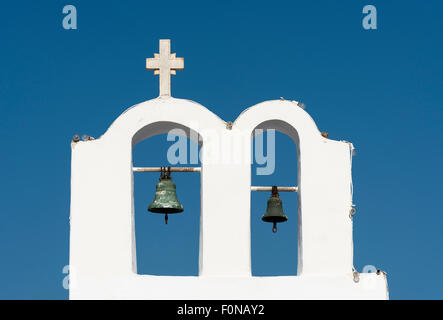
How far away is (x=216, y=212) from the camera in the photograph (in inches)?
1384

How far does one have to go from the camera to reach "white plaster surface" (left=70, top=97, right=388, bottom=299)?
34719 mm

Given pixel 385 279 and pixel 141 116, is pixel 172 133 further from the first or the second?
pixel 385 279

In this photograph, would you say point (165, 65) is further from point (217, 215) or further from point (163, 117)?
point (217, 215)

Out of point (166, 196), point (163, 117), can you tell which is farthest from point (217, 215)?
point (163, 117)

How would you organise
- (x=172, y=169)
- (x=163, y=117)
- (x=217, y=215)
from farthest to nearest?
(x=172, y=169) < (x=163, y=117) < (x=217, y=215)

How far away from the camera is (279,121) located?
3559 centimetres

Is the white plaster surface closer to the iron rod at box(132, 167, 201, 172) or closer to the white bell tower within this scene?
the white bell tower

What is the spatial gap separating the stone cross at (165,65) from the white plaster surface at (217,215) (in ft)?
0.78

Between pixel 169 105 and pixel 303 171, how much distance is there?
7.01 ft

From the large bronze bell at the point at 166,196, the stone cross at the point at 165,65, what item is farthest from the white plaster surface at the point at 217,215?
the large bronze bell at the point at 166,196

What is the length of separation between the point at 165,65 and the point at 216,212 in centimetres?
232

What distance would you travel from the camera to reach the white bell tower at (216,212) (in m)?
34.7

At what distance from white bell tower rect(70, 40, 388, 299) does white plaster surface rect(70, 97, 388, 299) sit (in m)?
0.01
